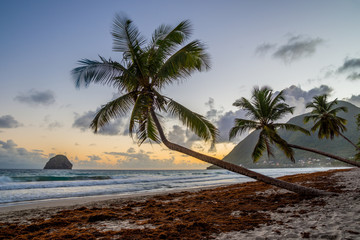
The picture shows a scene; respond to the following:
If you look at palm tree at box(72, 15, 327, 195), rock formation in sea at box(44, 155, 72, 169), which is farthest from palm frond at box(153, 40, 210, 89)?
rock formation in sea at box(44, 155, 72, 169)

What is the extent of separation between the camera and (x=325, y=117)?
18.5m

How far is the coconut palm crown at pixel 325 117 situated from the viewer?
1836cm

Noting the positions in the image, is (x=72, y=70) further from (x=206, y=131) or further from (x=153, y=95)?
(x=206, y=131)

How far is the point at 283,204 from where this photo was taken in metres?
5.80

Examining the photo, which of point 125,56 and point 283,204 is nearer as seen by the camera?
point 283,204

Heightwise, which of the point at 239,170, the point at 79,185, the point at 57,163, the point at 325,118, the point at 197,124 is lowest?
the point at 57,163

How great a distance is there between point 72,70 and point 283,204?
790 centimetres

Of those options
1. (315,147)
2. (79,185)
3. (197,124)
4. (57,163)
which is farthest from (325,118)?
(57,163)

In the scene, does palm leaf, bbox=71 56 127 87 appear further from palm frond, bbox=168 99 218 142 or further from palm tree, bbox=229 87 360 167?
palm tree, bbox=229 87 360 167

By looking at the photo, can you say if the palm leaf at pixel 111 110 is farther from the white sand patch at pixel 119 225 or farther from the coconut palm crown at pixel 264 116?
the coconut palm crown at pixel 264 116

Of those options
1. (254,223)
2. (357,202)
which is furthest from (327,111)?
(254,223)

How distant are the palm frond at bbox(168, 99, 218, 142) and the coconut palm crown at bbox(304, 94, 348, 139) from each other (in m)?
15.7

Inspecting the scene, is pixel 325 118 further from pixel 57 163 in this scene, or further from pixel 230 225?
pixel 57 163

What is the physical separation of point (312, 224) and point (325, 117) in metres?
18.3
